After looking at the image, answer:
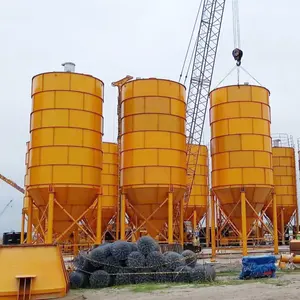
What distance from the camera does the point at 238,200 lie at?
25344mm

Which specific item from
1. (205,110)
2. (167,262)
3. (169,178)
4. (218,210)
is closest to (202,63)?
(205,110)

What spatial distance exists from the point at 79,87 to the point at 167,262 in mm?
8862

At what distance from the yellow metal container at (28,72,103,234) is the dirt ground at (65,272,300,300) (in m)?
6.25

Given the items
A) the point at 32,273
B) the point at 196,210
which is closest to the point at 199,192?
the point at 196,210

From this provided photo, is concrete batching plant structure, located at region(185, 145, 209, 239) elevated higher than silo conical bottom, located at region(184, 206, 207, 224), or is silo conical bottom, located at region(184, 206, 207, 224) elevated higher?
concrete batching plant structure, located at region(185, 145, 209, 239)

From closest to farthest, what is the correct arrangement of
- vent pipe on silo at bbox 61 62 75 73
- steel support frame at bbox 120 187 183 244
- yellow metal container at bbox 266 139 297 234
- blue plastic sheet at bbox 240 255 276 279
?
blue plastic sheet at bbox 240 255 276 279 → steel support frame at bbox 120 187 183 244 → vent pipe on silo at bbox 61 62 75 73 → yellow metal container at bbox 266 139 297 234

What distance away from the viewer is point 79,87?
2153cm

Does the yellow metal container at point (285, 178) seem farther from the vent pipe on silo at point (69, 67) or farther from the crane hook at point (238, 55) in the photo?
the vent pipe on silo at point (69, 67)

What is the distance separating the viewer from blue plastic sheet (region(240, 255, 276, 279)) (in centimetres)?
1733

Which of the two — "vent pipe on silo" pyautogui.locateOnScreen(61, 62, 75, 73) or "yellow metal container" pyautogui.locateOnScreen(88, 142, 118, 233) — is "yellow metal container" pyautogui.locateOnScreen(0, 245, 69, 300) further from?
"yellow metal container" pyautogui.locateOnScreen(88, 142, 118, 233)

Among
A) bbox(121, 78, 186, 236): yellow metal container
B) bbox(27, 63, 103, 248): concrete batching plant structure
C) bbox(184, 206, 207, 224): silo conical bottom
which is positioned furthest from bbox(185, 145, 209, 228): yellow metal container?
bbox(27, 63, 103, 248): concrete batching plant structure

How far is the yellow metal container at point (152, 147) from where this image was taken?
2239 cm

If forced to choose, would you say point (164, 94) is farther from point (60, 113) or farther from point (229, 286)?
point (229, 286)

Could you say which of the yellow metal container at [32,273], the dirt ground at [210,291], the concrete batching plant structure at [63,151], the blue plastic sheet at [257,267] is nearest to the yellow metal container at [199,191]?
the concrete batching plant structure at [63,151]
